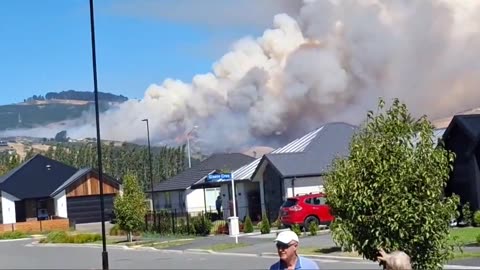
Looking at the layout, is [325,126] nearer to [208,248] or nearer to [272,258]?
[208,248]

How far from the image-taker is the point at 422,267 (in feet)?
35.2

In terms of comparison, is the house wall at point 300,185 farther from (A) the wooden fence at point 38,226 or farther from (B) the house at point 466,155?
(A) the wooden fence at point 38,226

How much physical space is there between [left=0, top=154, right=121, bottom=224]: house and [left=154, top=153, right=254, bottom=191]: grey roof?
5.99 metres

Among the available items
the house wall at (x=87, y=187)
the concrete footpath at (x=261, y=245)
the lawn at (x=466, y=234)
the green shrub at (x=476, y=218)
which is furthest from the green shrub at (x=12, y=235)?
the lawn at (x=466, y=234)

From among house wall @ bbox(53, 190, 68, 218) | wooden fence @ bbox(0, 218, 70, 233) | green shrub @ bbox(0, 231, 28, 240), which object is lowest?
green shrub @ bbox(0, 231, 28, 240)

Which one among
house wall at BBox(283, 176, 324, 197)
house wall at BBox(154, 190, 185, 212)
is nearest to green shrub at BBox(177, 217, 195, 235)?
house wall at BBox(283, 176, 324, 197)

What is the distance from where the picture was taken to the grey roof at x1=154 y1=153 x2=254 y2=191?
72312 mm

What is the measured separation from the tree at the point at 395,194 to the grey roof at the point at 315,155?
35.7m

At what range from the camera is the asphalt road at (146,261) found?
25484 millimetres

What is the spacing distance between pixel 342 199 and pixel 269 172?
4131 centimetres

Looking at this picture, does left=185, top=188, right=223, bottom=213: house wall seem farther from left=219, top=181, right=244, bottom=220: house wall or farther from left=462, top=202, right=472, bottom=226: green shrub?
left=462, top=202, right=472, bottom=226: green shrub

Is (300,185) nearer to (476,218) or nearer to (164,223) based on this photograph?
(164,223)

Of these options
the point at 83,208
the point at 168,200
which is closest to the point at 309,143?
the point at 168,200

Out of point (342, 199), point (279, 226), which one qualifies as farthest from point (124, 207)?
point (342, 199)
